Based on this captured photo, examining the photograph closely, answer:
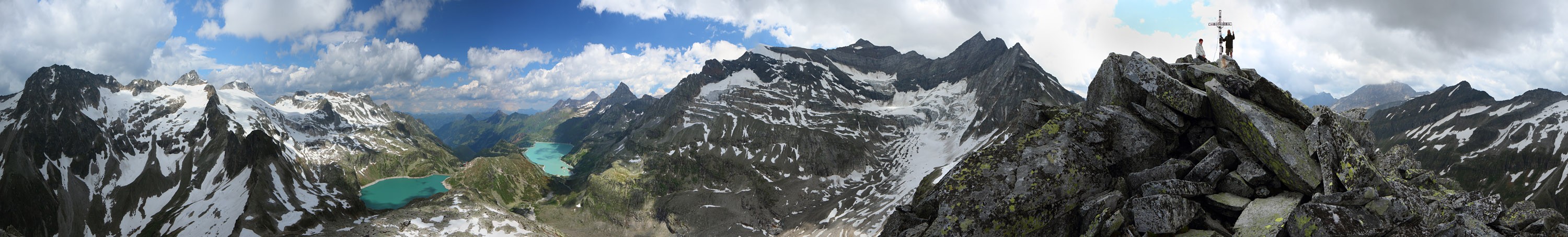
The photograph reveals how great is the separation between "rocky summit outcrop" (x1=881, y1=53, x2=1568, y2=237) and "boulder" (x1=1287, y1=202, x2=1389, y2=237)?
0.02 metres

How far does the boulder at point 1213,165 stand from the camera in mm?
12594

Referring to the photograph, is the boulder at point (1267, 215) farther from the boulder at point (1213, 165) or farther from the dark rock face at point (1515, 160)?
the dark rock face at point (1515, 160)

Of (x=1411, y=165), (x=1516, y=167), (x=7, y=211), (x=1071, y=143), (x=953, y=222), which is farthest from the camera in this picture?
(x=1516, y=167)

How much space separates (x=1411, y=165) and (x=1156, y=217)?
462 inches

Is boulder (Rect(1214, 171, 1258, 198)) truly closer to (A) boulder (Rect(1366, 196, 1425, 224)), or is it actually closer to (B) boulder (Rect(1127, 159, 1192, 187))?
(B) boulder (Rect(1127, 159, 1192, 187))

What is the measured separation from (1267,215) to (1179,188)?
1.47m

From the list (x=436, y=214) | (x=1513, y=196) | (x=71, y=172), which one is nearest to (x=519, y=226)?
(x=436, y=214)

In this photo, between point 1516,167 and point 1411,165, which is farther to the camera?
point 1516,167

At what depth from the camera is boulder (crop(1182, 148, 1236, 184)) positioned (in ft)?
41.3

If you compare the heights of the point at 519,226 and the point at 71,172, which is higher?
the point at 71,172

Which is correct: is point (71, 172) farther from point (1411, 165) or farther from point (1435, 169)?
point (1435, 169)

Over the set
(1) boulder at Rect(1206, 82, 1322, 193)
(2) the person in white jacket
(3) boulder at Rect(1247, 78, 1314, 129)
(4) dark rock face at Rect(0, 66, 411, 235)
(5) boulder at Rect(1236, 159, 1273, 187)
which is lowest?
(4) dark rock face at Rect(0, 66, 411, 235)

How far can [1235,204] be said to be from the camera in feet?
A: 37.7

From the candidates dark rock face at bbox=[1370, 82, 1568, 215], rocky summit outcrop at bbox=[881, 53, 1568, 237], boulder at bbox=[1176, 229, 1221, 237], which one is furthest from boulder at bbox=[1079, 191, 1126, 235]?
dark rock face at bbox=[1370, 82, 1568, 215]
